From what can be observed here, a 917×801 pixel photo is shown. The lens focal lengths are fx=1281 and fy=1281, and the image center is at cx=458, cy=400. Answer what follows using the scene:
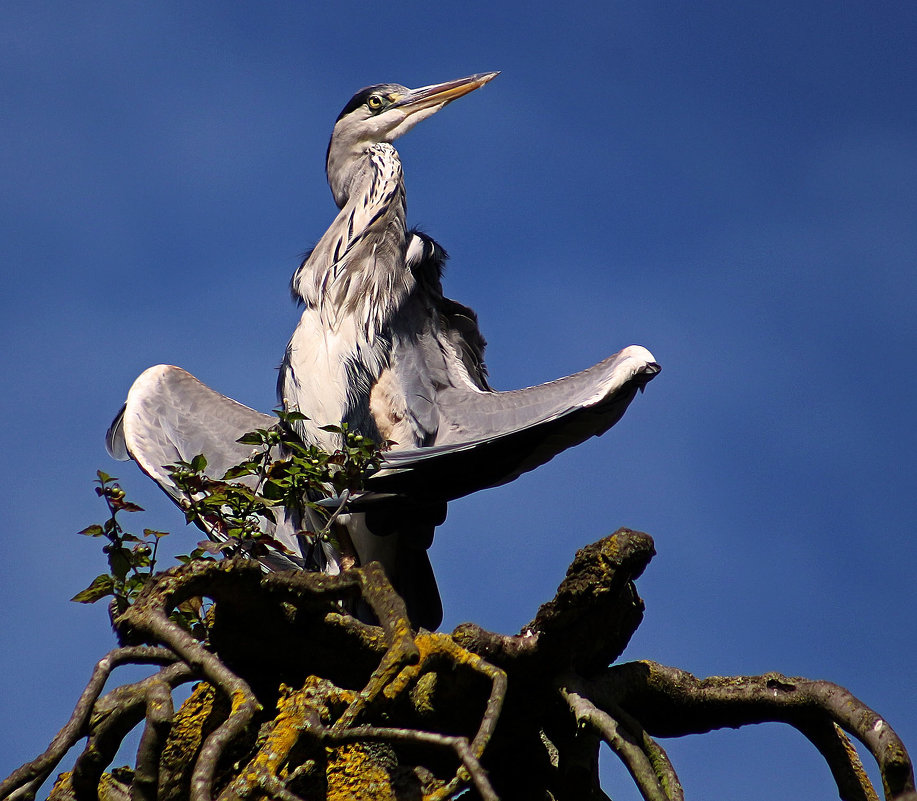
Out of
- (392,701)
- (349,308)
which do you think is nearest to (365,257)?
(349,308)

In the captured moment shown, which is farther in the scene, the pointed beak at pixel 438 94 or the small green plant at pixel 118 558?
the pointed beak at pixel 438 94

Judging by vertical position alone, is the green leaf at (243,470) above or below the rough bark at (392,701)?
above

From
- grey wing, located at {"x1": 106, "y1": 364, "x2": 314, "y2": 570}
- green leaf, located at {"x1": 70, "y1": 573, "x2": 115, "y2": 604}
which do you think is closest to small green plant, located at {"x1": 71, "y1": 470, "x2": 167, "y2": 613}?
green leaf, located at {"x1": 70, "y1": 573, "x2": 115, "y2": 604}

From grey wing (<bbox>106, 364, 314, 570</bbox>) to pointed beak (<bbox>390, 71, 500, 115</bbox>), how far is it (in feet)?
6.22

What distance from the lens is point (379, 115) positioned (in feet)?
22.8

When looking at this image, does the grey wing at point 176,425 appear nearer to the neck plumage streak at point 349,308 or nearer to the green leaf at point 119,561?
the neck plumage streak at point 349,308

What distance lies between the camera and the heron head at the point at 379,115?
22.7 feet

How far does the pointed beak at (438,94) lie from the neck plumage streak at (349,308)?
2.13ft

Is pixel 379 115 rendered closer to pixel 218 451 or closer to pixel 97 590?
pixel 218 451

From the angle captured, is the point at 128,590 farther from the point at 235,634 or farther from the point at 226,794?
the point at 226,794

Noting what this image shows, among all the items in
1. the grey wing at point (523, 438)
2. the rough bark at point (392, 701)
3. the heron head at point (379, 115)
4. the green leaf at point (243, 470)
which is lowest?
the rough bark at point (392, 701)

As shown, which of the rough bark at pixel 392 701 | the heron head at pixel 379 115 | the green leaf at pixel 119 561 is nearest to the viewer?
the rough bark at pixel 392 701

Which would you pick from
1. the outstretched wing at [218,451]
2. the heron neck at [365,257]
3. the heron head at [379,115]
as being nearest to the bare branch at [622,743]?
the outstretched wing at [218,451]

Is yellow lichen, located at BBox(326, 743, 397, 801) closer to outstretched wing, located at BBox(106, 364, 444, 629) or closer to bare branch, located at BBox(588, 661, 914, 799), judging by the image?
bare branch, located at BBox(588, 661, 914, 799)
